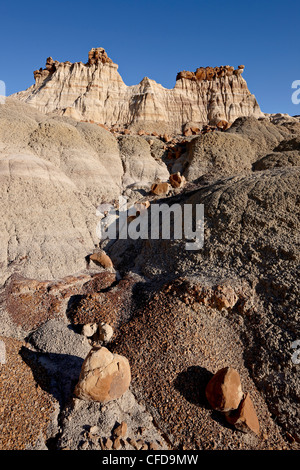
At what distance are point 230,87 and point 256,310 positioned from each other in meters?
31.3

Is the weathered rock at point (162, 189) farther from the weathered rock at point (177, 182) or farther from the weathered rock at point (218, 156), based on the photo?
the weathered rock at point (218, 156)

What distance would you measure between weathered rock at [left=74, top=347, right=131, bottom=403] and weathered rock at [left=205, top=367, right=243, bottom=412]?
1.44 metres

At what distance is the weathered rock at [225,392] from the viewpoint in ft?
12.0

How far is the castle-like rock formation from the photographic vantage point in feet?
83.6

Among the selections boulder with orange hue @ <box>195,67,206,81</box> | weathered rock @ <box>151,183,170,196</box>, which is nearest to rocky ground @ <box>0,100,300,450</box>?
weathered rock @ <box>151,183,170,196</box>

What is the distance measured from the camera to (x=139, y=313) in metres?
5.34

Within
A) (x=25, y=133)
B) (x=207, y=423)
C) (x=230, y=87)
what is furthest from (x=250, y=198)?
(x=230, y=87)

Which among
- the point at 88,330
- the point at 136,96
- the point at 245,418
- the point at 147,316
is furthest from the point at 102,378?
the point at 136,96

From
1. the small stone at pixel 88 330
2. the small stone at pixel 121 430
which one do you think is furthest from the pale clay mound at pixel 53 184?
the small stone at pixel 121 430

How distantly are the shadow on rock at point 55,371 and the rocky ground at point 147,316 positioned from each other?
22 millimetres

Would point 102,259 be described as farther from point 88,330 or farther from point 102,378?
point 102,378

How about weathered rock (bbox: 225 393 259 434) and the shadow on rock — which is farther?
the shadow on rock

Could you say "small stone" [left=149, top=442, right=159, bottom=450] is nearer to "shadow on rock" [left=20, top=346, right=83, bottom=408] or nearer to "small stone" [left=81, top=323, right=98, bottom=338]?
"shadow on rock" [left=20, top=346, right=83, bottom=408]

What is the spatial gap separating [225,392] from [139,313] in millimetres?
2301
